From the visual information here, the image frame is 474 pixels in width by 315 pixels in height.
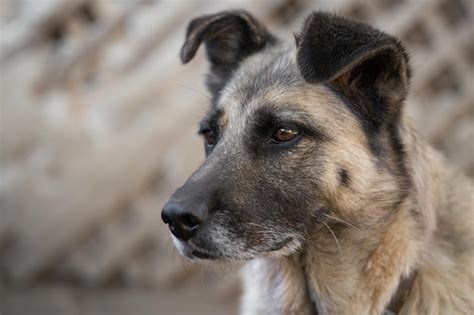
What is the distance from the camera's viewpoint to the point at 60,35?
5863 millimetres

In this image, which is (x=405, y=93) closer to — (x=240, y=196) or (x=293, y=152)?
(x=293, y=152)

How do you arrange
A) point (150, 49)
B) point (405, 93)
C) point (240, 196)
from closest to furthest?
1. point (240, 196)
2. point (405, 93)
3. point (150, 49)

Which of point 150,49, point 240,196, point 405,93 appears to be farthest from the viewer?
point 150,49

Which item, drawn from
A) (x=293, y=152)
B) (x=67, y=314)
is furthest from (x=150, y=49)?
(x=293, y=152)

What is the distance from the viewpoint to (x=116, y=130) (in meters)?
5.67

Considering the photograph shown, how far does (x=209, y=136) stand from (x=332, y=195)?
0.64 m

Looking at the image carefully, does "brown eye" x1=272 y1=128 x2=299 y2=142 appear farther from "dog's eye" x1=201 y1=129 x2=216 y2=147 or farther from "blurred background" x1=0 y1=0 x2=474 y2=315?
"blurred background" x1=0 y1=0 x2=474 y2=315

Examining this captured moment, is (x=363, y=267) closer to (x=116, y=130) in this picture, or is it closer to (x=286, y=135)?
(x=286, y=135)

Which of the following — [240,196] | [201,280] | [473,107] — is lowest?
[201,280]

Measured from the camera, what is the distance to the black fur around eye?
3059mm

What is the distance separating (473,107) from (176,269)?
256 centimetres

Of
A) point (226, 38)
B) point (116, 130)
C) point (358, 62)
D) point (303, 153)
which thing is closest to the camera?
point (358, 62)

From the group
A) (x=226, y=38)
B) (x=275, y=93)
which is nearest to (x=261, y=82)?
(x=275, y=93)

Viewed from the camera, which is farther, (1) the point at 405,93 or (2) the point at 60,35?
(2) the point at 60,35
